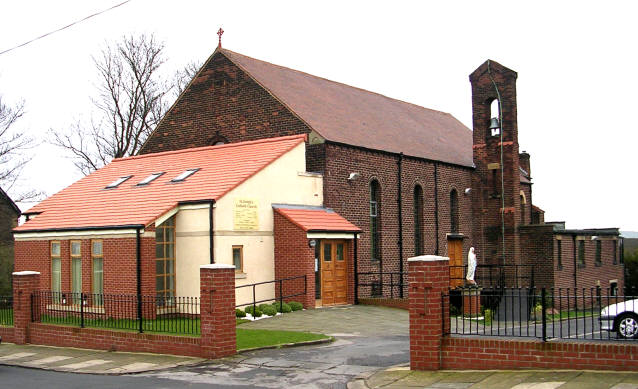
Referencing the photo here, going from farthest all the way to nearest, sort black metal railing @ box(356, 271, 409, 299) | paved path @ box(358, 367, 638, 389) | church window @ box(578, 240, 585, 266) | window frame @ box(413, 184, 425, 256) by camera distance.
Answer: church window @ box(578, 240, 585, 266) → window frame @ box(413, 184, 425, 256) → black metal railing @ box(356, 271, 409, 299) → paved path @ box(358, 367, 638, 389)

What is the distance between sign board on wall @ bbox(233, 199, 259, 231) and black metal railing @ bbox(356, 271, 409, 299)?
460 cm

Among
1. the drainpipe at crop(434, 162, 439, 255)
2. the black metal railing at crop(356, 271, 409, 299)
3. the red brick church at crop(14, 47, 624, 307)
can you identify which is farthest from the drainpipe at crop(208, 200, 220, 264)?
the drainpipe at crop(434, 162, 439, 255)

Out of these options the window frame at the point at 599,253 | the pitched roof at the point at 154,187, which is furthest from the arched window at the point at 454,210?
the pitched roof at the point at 154,187

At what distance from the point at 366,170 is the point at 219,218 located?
26.6 feet

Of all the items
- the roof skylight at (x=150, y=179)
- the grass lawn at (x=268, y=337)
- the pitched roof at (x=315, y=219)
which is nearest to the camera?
the grass lawn at (x=268, y=337)

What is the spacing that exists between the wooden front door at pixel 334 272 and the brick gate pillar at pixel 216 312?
9.20 meters

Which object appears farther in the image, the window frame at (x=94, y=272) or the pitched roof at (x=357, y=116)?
the pitched roof at (x=357, y=116)

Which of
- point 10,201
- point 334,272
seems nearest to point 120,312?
point 334,272

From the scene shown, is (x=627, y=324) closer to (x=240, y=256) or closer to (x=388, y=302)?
(x=388, y=302)

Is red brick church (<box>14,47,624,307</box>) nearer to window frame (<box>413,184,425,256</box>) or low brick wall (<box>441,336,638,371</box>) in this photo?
window frame (<box>413,184,425,256</box>)

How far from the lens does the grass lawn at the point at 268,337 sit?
52.4ft

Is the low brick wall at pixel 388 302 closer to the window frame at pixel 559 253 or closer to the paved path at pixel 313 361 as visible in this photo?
the paved path at pixel 313 361

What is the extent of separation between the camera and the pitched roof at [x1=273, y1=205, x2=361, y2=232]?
76.4 ft

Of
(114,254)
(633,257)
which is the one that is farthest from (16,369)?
(633,257)
